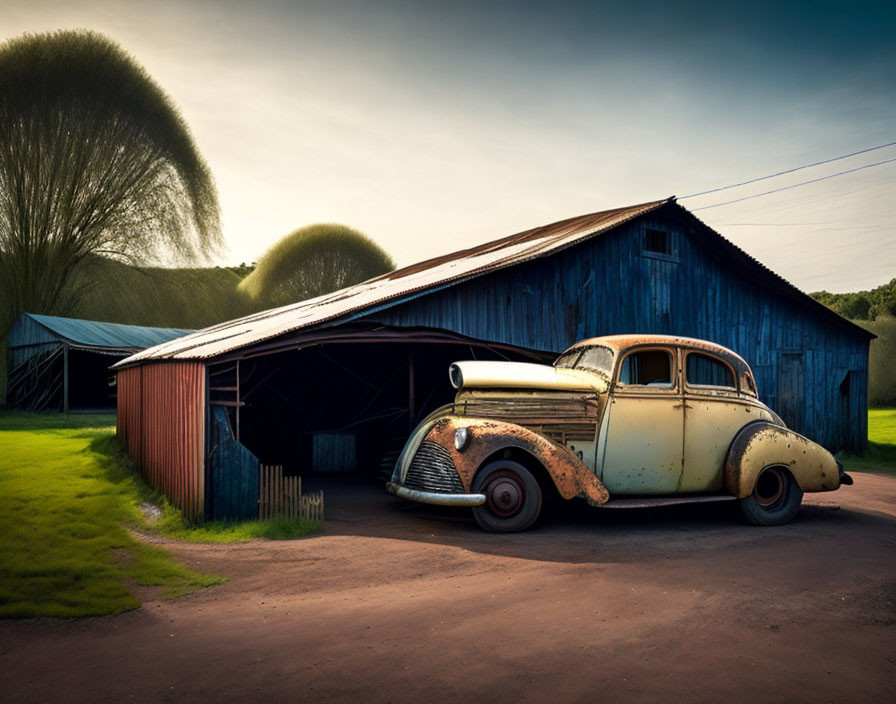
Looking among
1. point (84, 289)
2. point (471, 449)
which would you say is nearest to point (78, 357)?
point (84, 289)

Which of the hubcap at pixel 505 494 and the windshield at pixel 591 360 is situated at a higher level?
the windshield at pixel 591 360

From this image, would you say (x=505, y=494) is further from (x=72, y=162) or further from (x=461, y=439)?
(x=72, y=162)

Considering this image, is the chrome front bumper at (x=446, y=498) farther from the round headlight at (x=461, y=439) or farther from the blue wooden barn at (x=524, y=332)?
the blue wooden barn at (x=524, y=332)

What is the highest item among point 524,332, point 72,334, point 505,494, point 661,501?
point 72,334

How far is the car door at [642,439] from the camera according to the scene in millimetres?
7859

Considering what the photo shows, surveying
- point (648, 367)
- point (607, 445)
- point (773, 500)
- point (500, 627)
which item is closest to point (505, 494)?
point (607, 445)

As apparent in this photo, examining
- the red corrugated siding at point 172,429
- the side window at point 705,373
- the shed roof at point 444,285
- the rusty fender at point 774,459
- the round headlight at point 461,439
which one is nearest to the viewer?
the round headlight at point 461,439

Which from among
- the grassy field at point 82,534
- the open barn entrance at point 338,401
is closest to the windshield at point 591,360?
the grassy field at point 82,534

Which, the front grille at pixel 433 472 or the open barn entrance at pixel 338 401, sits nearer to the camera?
the front grille at pixel 433 472

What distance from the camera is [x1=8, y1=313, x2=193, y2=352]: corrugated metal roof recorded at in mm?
25438

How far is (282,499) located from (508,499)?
2992mm

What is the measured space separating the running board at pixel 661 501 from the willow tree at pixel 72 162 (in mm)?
34275

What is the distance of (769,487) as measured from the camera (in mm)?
8484

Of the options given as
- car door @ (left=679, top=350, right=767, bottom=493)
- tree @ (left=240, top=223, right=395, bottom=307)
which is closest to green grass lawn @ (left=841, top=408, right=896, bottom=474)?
car door @ (left=679, top=350, right=767, bottom=493)
